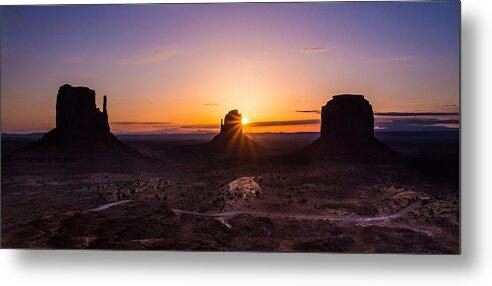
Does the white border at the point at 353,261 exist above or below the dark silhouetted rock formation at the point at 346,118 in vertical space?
below

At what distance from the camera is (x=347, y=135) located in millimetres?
3885

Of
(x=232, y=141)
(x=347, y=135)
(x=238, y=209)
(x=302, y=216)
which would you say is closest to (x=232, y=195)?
(x=238, y=209)

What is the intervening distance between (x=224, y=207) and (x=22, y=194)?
47.0 inches

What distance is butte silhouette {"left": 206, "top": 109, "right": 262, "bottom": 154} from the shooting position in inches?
154

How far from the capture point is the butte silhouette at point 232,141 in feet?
12.8

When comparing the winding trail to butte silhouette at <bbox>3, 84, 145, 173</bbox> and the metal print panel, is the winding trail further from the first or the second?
butte silhouette at <bbox>3, 84, 145, 173</bbox>

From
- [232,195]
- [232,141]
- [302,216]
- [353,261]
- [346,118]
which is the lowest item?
[353,261]

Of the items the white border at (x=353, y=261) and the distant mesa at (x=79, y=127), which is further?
the distant mesa at (x=79, y=127)

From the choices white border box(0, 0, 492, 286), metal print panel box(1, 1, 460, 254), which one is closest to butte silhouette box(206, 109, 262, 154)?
metal print panel box(1, 1, 460, 254)

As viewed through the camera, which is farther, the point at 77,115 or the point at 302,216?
the point at 77,115

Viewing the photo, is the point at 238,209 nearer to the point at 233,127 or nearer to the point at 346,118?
the point at 233,127

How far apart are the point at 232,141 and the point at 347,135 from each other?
67 centimetres

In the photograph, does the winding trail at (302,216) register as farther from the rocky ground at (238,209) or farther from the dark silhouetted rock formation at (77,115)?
the dark silhouetted rock formation at (77,115)

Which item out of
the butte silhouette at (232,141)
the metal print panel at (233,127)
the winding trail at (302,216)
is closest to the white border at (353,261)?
the metal print panel at (233,127)
